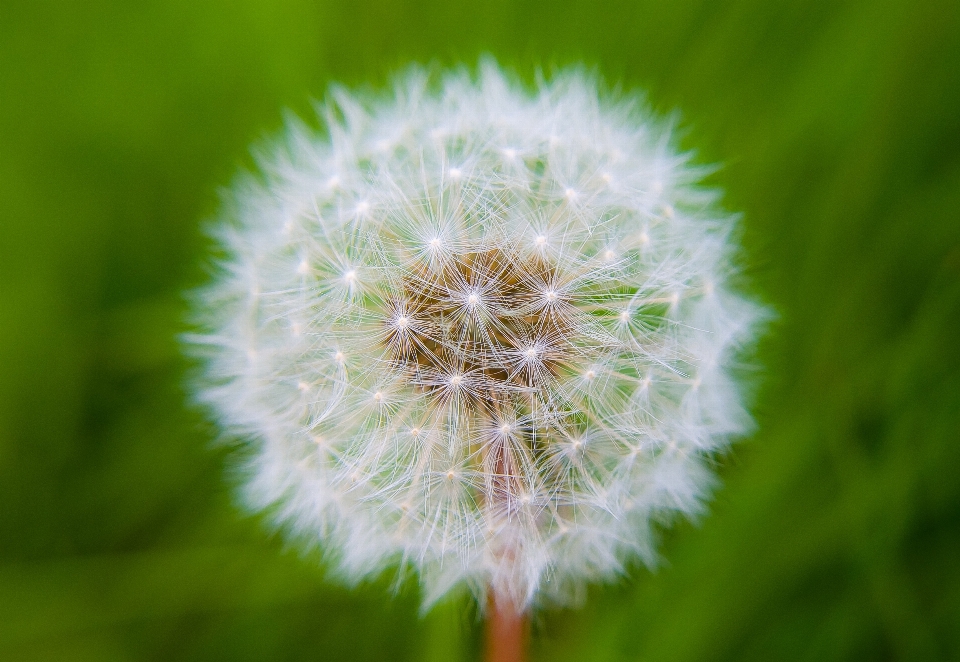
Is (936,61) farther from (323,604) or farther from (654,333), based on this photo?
(323,604)

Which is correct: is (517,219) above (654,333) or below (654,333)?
above

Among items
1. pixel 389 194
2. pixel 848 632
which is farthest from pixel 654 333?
pixel 848 632

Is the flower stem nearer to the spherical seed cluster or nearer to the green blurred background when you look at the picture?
the spherical seed cluster

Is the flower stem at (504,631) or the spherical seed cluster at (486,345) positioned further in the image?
the flower stem at (504,631)

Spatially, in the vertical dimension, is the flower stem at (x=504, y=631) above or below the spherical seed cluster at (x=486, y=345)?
below

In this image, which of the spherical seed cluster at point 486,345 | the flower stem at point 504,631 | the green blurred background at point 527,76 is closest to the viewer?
the spherical seed cluster at point 486,345

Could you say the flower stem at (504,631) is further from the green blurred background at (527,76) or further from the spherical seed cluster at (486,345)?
the green blurred background at (527,76)

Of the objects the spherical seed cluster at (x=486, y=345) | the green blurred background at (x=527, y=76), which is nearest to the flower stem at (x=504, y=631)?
the spherical seed cluster at (x=486, y=345)
